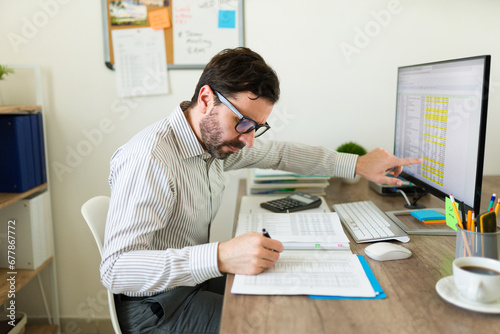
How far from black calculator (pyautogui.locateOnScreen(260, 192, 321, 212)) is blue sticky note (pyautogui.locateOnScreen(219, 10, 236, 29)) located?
0.81 m

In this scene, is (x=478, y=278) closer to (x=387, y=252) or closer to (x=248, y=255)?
(x=387, y=252)

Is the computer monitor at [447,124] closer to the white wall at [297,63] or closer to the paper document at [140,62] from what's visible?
the white wall at [297,63]

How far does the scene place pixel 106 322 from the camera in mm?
2215

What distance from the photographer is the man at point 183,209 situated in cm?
103

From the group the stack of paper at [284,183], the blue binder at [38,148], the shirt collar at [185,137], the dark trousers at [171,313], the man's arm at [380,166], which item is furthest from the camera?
the blue binder at [38,148]

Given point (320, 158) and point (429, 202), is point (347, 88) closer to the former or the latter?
point (320, 158)

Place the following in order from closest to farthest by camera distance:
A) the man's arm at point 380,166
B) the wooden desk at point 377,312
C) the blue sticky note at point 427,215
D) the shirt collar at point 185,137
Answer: the wooden desk at point 377,312 → the shirt collar at point 185,137 → the blue sticky note at point 427,215 → the man's arm at point 380,166

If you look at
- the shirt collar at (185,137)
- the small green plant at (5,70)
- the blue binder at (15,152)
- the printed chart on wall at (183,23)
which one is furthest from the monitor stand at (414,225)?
the small green plant at (5,70)

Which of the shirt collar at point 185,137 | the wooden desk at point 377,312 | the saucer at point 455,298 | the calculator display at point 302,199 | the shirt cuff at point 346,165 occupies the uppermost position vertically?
the shirt collar at point 185,137

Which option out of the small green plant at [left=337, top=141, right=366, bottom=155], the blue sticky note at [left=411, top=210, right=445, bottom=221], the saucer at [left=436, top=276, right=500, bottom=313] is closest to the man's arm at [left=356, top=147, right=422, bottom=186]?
the blue sticky note at [left=411, top=210, right=445, bottom=221]

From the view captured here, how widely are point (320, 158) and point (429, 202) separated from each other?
0.42 metres

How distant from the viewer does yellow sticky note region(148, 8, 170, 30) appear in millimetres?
1938

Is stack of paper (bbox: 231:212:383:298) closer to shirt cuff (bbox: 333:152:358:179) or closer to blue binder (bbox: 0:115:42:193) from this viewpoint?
shirt cuff (bbox: 333:152:358:179)

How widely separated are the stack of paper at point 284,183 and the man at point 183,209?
343 millimetres
